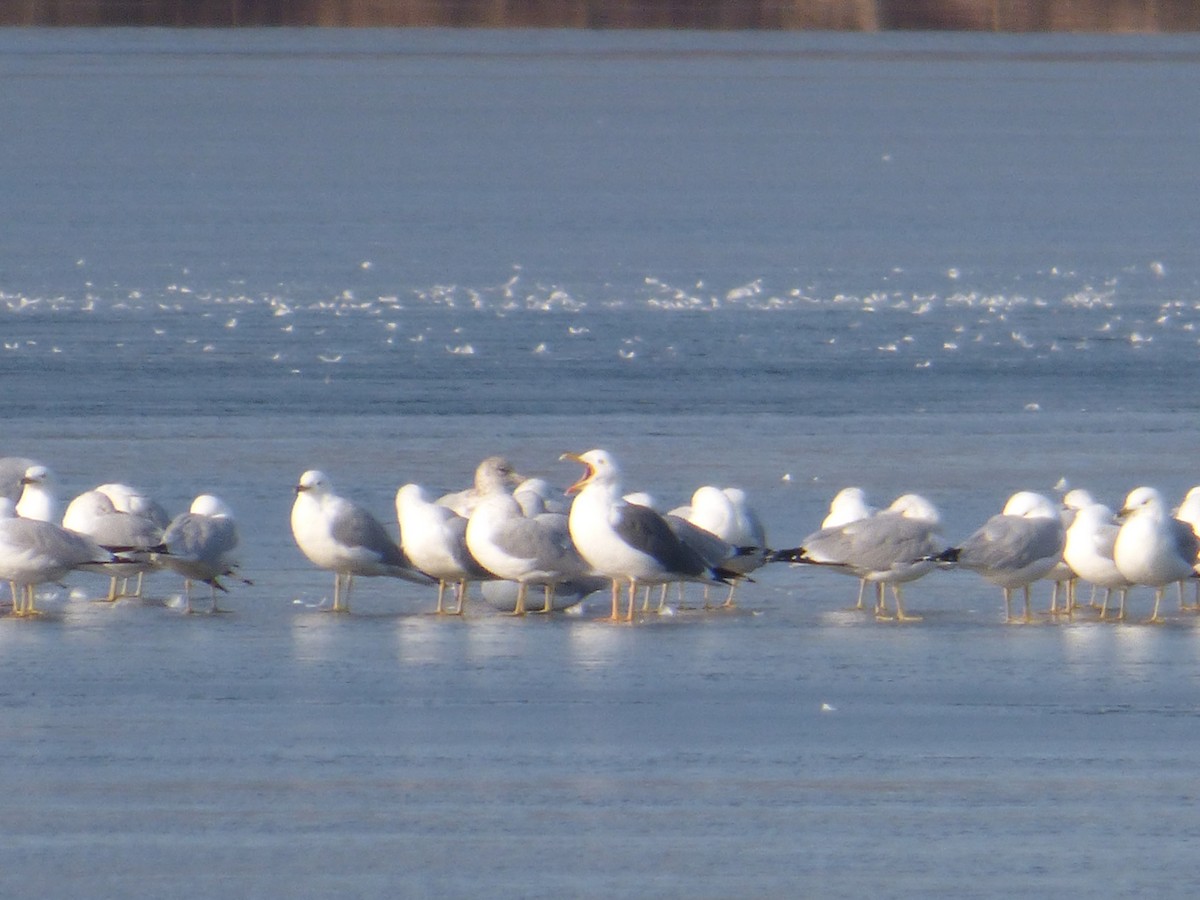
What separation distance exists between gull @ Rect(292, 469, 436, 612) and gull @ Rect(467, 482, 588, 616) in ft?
1.22

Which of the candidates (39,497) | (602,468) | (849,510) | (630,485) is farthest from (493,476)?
(630,485)

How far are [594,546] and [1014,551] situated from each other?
4.99 ft

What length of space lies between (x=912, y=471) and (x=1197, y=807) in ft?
19.0

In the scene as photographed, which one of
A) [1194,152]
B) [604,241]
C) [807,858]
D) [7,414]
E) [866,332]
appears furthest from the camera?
[1194,152]

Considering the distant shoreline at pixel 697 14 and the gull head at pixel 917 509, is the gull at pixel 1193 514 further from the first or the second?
the distant shoreline at pixel 697 14

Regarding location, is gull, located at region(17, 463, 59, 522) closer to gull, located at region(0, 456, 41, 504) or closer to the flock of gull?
the flock of gull

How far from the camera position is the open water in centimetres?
620

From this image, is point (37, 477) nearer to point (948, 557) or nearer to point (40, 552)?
point (40, 552)

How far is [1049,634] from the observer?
8867 millimetres

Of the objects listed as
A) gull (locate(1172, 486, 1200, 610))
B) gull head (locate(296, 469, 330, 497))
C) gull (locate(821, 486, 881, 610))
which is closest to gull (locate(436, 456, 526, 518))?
gull head (locate(296, 469, 330, 497))

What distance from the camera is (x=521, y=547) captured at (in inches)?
358

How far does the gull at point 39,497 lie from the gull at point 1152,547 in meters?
4.02

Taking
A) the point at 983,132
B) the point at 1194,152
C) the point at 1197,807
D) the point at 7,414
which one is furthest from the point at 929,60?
the point at 1197,807

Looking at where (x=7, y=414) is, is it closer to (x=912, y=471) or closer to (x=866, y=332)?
(x=912, y=471)
